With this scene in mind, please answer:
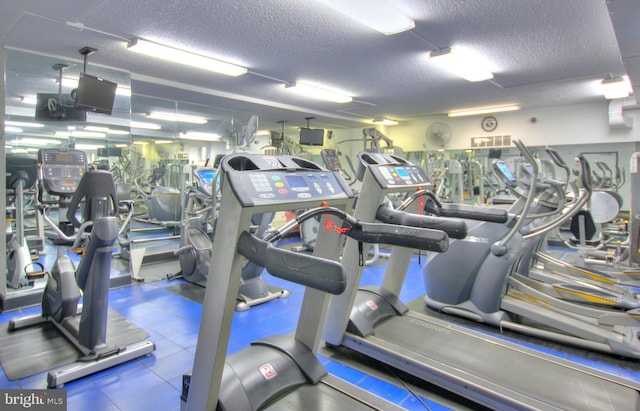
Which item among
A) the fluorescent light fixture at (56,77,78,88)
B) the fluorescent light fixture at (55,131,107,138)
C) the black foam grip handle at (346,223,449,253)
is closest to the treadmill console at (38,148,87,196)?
the fluorescent light fixture at (55,131,107,138)

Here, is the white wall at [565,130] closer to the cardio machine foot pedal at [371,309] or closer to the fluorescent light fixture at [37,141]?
the cardio machine foot pedal at [371,309]

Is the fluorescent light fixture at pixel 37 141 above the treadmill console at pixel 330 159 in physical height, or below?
below

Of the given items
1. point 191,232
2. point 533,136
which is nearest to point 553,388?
point 191,232

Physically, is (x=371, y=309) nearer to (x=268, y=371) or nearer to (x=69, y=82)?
(x=268, y=371)

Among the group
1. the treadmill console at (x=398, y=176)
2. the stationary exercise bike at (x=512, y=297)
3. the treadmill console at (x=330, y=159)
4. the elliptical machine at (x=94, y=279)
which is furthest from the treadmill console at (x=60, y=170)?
the treadmill console at (x=330, y=159)

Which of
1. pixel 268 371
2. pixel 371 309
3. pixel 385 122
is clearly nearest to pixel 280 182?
pixel 268 371

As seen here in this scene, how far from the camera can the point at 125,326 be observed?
10.5 ft

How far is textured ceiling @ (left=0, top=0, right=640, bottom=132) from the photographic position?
2.95m

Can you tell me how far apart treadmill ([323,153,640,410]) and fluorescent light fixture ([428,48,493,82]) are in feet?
6.12

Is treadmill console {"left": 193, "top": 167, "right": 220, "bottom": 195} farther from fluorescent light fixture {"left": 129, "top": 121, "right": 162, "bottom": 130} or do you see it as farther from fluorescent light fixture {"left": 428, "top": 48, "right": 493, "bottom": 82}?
fluorescent light fixture {"left": 129, "top": 121, "right": 162, "bottom": 130}

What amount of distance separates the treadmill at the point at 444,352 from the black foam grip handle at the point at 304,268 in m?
1.24

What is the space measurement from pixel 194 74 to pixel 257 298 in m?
3.17

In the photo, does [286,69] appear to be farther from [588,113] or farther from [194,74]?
[588,113]

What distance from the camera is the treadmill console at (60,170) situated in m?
3.12
